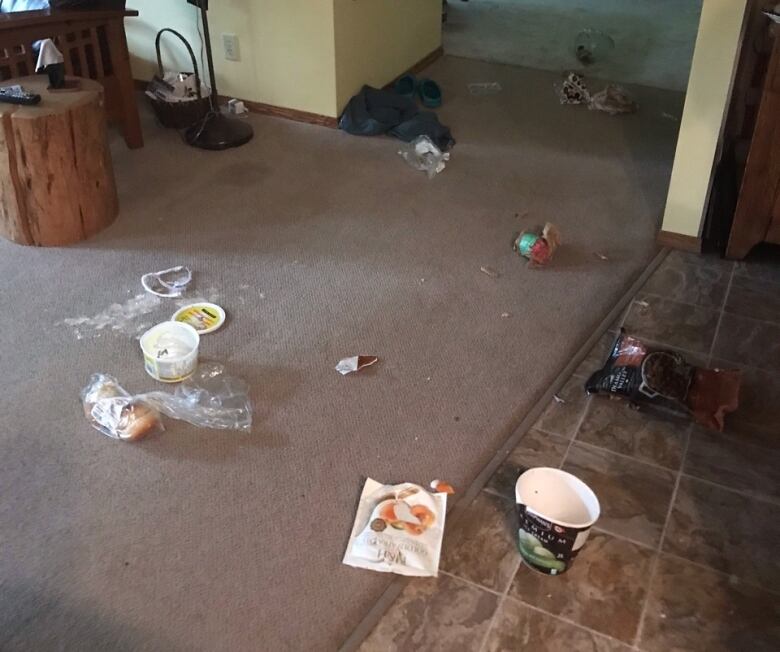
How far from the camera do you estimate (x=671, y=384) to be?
6.81 ft

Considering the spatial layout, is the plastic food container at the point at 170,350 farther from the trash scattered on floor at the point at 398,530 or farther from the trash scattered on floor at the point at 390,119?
the trash scattered on floor at the point at 390,119

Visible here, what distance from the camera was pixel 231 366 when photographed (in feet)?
7.22

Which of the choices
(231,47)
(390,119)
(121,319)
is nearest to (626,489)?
(121,319)

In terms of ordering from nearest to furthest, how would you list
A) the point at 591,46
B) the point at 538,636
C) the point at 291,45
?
the point at 538,636 < the point at 291,45 < the point at 591,46

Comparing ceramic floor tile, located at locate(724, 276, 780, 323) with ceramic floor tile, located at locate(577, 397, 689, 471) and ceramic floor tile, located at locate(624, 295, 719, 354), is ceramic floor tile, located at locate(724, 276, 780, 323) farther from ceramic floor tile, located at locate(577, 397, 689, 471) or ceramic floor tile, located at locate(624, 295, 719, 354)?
ceramic floor tile, located at locate(577, 397, 689, 471)

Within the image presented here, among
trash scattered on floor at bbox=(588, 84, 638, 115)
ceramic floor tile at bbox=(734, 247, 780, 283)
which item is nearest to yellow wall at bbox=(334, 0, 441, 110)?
trash scattered on floor at bbox=(588, 84, 638, 115)

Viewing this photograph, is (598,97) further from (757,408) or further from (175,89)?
(757,408)

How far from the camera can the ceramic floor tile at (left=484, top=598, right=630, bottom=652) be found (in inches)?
59.7

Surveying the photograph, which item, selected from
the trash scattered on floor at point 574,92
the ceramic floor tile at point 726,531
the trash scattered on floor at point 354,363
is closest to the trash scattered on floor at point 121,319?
the trash scattered on floor at point 354,363

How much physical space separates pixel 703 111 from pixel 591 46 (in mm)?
2295

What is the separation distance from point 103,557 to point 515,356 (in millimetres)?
1193

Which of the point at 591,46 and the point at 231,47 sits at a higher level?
the point at 231,47

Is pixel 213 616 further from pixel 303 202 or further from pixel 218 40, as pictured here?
pixel 218 40

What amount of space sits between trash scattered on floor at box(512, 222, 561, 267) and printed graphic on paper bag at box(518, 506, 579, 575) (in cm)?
121
